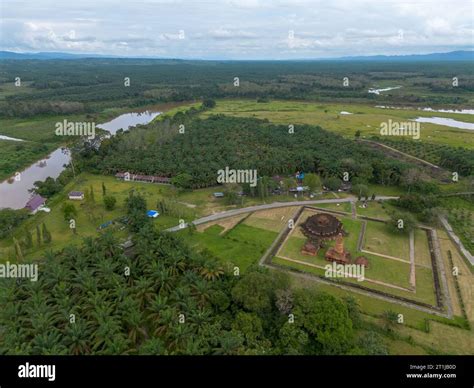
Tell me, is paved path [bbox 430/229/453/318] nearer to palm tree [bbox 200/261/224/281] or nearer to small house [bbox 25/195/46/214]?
palm tree [bbox 200/261/224/281]

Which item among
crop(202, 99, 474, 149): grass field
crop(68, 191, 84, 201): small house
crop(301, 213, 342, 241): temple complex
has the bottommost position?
crop(301, 213, 342, 241): temple complex

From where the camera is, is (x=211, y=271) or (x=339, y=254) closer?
(x=211, y=271)

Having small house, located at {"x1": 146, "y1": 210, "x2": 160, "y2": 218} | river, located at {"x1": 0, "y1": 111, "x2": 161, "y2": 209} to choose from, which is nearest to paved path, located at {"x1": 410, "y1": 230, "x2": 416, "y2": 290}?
small house, located at {"x1": 146, "y1": 210, "x2": 160, "y2": 218}

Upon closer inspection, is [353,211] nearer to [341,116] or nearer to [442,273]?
[442,273]

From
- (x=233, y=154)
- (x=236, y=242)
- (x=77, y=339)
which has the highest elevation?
(x=233, y=154)

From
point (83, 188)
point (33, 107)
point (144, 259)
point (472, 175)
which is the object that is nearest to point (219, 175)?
point (83, 188)

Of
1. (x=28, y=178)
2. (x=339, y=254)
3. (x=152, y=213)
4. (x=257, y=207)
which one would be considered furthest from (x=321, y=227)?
(x=28, y=178)
